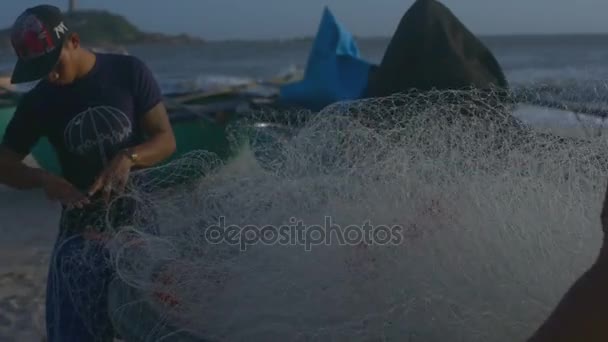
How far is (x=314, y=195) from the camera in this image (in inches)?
77.4

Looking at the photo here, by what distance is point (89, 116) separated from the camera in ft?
8.88

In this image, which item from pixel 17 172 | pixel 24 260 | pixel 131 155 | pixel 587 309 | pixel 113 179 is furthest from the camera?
pixel 24 260

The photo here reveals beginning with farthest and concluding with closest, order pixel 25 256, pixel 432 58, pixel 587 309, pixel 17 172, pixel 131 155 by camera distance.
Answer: pixel 25 256 < pixel 432 58 < pixel 17 172 < pixel 131 155 < pixel 587 309

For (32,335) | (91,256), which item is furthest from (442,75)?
(32,335)

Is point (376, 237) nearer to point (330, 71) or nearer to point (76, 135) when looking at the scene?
point (76, 135)

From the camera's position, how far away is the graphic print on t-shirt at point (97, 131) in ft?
8.87

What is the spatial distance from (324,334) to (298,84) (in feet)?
22.5

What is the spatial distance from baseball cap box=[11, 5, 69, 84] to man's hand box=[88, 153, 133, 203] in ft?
1.39

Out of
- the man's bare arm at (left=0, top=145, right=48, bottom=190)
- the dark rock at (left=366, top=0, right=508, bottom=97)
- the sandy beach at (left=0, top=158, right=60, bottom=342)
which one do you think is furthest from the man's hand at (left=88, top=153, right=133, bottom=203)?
the sandy beach at (left=0, top=158, right=60, bottom=342)

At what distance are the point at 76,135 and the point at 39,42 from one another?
13.3 inches

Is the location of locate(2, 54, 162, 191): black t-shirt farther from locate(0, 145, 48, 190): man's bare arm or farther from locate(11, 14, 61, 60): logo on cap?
locate(11, 14, 61, 60): logo on cap

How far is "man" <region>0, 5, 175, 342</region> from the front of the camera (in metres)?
2.41

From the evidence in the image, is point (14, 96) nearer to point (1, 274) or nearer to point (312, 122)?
point (1, 274)

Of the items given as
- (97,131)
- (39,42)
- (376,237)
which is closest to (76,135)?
(97,131)
